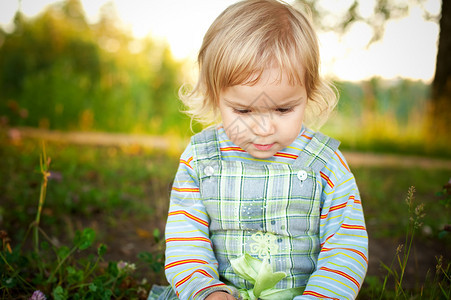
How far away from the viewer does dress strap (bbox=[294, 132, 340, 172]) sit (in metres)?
1.49

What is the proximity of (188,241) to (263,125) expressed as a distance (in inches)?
20.5

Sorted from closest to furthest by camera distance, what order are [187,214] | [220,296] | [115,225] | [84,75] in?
[220,296]
[187,214]
[115,225]
[84,75]

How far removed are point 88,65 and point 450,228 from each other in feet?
17.0

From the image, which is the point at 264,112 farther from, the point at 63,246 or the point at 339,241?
the point at 63,246

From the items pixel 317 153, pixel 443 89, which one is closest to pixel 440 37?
pixel 443 89

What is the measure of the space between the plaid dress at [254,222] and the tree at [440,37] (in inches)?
80.3

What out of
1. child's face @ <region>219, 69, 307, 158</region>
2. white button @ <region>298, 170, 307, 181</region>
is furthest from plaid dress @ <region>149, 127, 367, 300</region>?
child's face @ <region>219, 69, 307, 158</region>

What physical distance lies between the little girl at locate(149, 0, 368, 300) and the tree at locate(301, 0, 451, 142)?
1895 millimetres

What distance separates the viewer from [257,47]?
4.38 ft

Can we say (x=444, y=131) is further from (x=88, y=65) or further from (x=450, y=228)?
(x=88, y=65)

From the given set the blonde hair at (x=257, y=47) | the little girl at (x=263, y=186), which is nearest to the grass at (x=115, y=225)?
the little girl at (x=263, y=186)

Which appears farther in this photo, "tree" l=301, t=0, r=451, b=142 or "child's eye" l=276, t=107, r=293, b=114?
"tree" l=301, t=0, r=451, b=142

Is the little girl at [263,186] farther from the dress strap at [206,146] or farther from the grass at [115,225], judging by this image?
the grass at [115,225]

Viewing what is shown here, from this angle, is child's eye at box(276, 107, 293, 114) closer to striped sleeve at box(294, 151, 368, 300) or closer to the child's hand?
striped sleeve at box(294, 151, 368, 300)
